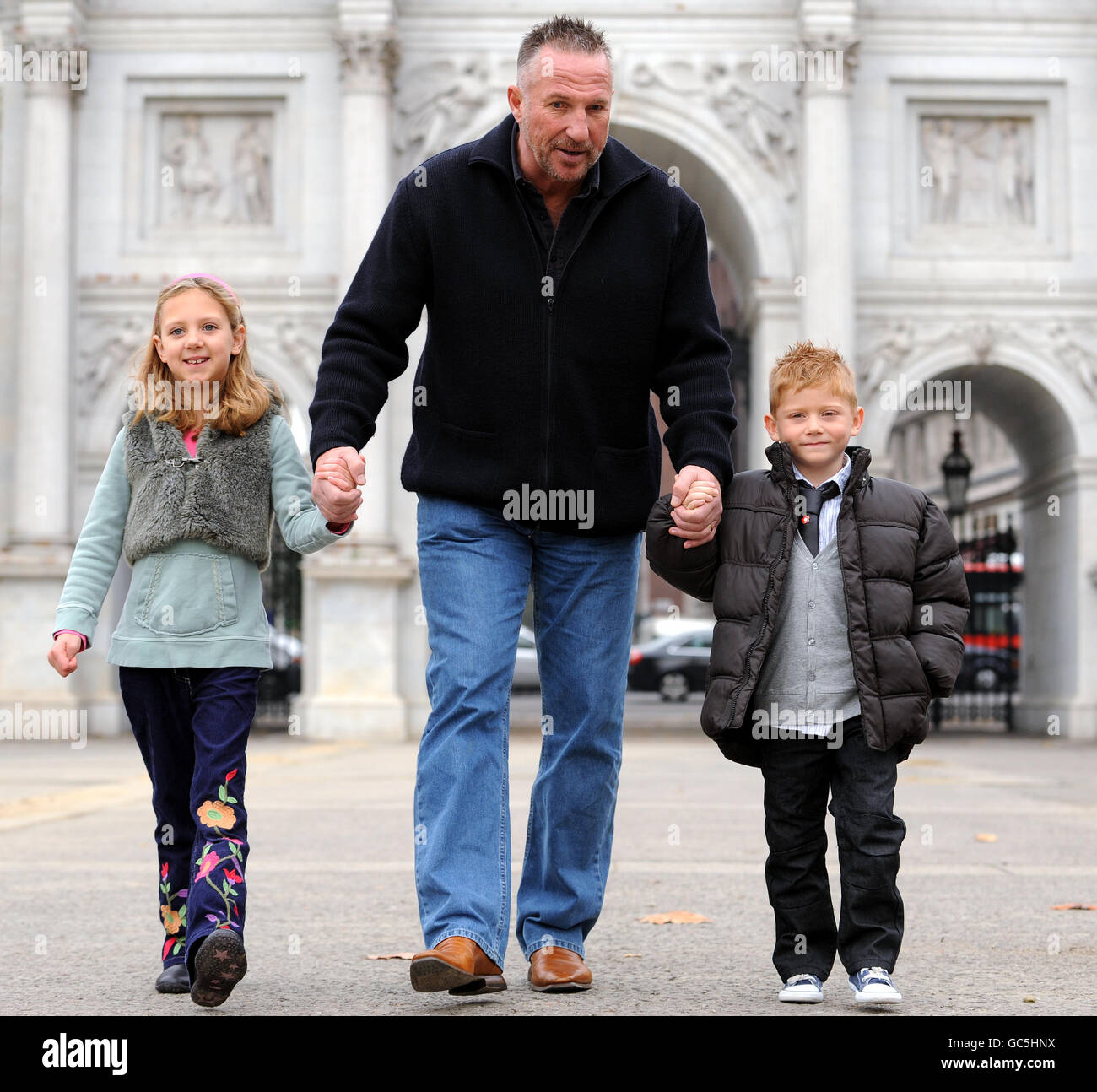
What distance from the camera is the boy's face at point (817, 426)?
434 cm

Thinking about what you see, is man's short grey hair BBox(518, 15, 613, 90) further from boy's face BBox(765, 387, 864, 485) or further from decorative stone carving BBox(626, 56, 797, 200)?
decorative stone carving BBox(626, 56, 797, 200)

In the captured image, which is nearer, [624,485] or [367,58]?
[624,485]

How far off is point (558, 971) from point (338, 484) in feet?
4.27

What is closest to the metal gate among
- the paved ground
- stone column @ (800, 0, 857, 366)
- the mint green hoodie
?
stone column @ (800, 0, 857, 366)

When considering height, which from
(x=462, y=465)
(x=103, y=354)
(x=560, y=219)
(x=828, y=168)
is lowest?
(x=462, y=465)

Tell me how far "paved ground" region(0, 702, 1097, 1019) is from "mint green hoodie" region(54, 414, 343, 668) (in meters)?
0.84

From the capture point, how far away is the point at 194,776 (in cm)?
418

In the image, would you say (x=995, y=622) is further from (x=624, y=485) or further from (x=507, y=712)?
(x=507, y=712)

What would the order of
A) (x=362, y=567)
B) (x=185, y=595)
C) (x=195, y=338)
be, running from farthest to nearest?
(x=362, y=567) → (x=195, y=338) → (x=185, y=595)

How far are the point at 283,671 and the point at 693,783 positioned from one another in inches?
599

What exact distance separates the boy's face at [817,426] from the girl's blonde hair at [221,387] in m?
1.35

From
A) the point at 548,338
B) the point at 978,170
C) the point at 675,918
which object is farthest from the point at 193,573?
the point at 978,170

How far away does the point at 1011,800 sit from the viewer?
10.8m
